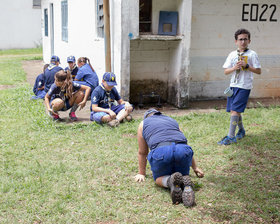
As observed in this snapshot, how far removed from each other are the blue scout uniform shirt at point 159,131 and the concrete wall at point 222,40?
15.6ft

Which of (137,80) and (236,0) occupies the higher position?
(236,0)

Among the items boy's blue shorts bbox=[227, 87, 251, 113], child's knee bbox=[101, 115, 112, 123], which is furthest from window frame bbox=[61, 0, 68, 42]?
boy's blue shorts bbox=[227, 87, 251, 113]

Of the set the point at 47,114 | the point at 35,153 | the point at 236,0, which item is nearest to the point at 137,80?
the point at 47,114

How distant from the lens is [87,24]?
386 inches

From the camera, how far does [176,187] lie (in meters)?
3.70

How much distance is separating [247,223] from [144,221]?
0.97 m

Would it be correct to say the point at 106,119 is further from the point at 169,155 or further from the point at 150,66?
the point at 169,155

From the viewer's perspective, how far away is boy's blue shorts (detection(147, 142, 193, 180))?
3.75 metres

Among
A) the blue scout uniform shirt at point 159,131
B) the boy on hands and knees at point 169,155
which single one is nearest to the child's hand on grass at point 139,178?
the boy on hands and knees at point 169,155

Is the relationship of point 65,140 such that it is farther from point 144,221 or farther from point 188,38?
point 188,38

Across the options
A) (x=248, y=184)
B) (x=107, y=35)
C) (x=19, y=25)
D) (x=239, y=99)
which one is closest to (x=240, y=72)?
(x=239, y=99)

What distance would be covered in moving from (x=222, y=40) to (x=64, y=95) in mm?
4125

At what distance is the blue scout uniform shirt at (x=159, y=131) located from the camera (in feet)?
12.7

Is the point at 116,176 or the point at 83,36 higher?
the point at 83,36
